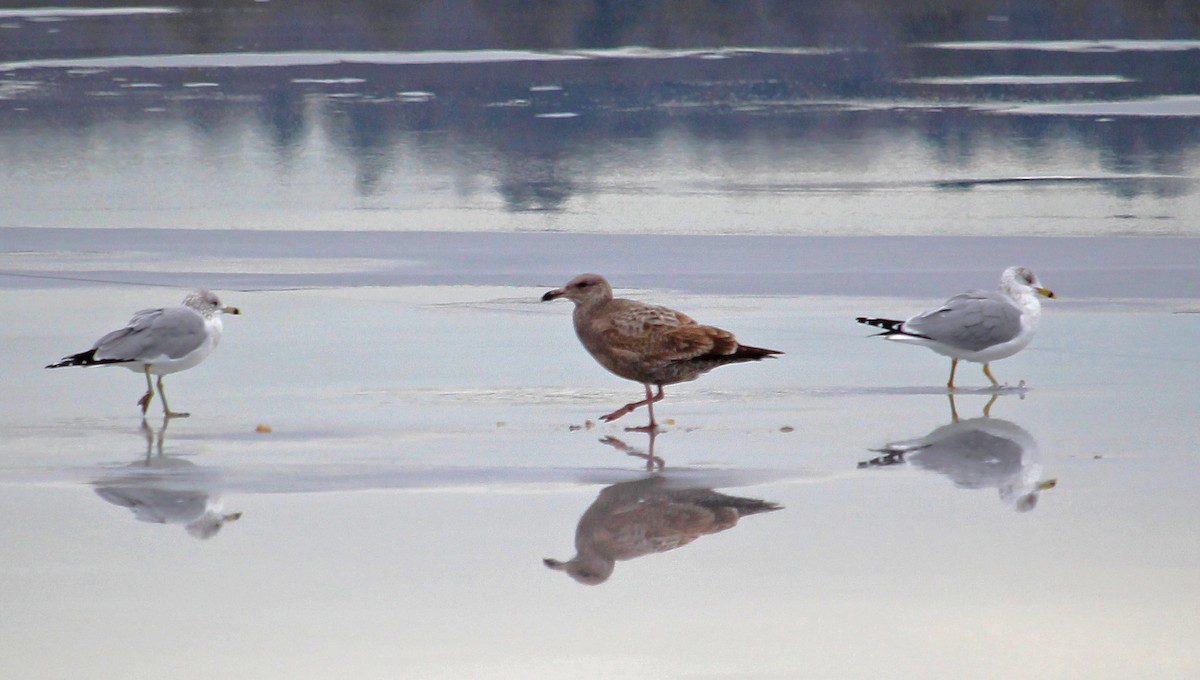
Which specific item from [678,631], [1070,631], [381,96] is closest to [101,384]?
[678,631]

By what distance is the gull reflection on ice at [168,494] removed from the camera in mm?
5523

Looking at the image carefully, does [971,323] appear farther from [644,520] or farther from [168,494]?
[168,494]

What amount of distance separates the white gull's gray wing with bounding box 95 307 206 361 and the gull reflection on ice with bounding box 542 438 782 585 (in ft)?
9.17

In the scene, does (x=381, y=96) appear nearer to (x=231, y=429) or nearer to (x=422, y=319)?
(x=422, y=319)

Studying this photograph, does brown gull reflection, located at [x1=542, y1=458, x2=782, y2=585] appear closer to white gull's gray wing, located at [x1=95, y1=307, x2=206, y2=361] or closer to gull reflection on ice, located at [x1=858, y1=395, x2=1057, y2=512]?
gull reflection on ice, located at [x1=858, y1=395, x2=1057, y2=512]

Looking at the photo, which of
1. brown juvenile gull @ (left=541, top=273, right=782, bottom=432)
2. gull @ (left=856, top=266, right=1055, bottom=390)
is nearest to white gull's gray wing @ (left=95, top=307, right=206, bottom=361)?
brown juvenile gull @ (left=541, top=273, right=782, bottom=432)

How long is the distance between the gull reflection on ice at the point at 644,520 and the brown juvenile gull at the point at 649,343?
136cm

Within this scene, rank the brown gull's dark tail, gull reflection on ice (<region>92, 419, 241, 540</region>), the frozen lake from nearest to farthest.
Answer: the frozen lake < gull reflection on ice (<region>92, 419, 241, 540</region>) < the brown gull's dark tail

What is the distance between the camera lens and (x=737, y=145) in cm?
1902

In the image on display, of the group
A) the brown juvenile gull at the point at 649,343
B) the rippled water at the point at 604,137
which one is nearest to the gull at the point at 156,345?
the brown juvenile gull at the point at 649,343

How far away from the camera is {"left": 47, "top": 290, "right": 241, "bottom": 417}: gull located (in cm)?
775

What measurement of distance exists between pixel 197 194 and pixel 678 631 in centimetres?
1227

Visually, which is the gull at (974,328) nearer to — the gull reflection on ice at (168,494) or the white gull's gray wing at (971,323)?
the white gull's gray wing at (971,323)

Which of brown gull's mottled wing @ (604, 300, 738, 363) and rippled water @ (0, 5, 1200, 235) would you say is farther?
rippled water @ (0, 5, 1200, 235)
